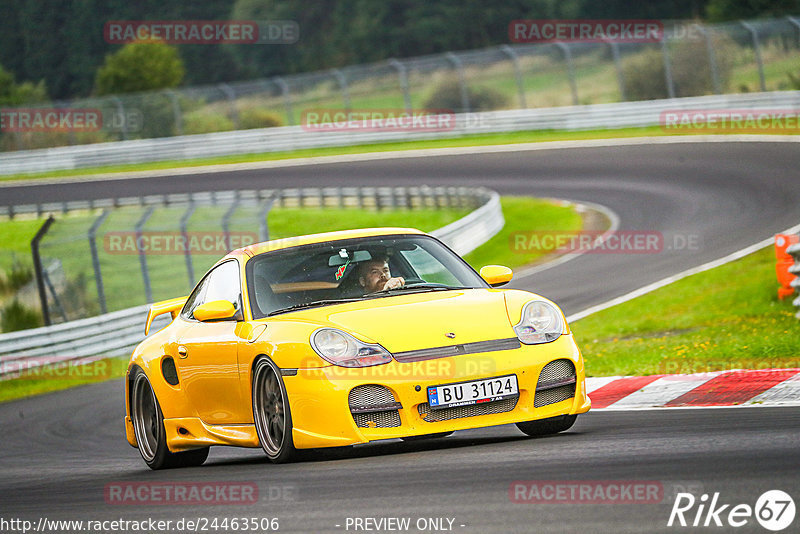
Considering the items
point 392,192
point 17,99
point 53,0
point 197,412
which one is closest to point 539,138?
point 392,192

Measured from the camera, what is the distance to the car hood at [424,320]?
22.9 ft

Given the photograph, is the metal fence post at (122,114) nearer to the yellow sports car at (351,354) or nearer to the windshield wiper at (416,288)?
the yellow sports car at (351,354)

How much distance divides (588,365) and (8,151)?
130 feet

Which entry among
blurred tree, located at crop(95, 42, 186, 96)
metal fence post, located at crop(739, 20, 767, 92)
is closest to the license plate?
metal fence post, located at crop(739, 20, 767, 92)

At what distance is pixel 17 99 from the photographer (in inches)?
2790

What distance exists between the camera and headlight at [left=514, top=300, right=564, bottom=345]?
7.17m

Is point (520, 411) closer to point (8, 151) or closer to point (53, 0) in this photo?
point (8, 151)

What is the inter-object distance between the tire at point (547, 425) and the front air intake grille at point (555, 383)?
183mm

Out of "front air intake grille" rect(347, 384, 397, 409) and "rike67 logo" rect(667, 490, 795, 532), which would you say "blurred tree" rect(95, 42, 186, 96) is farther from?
"rike67 logo" rect(667, 490, 795, 532)

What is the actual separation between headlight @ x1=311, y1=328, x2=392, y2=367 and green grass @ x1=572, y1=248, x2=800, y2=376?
394 centimetres

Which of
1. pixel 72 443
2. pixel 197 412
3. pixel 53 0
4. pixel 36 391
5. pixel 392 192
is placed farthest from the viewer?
pixel 53 0

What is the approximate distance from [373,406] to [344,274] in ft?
4.61

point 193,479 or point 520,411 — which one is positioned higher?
point 520,411

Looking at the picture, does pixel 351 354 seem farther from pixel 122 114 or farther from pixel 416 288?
pixel 122 114
